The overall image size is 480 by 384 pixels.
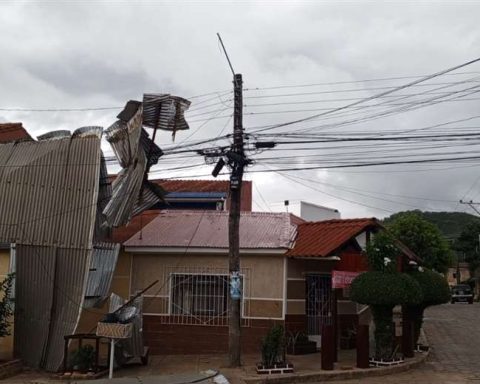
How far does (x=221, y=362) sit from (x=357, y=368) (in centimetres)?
315

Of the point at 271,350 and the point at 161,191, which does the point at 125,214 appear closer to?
the point at 161,191

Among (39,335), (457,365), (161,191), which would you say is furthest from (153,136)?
(457,365)

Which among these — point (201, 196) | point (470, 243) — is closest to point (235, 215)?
point (201, 196)

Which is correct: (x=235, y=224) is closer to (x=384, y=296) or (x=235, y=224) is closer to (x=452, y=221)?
(x=384, y=296)

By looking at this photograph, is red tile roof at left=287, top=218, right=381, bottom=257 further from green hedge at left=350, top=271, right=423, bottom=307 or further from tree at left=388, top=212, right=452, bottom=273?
tree at left=388, top=212, right=452, bottom=273

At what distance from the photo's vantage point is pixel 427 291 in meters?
16.1

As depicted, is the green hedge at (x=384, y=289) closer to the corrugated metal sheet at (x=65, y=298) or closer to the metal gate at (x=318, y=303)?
the metal gate at (x=318, y=303)

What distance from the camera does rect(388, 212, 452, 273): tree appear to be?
145 ft

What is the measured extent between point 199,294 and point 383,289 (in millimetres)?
5325

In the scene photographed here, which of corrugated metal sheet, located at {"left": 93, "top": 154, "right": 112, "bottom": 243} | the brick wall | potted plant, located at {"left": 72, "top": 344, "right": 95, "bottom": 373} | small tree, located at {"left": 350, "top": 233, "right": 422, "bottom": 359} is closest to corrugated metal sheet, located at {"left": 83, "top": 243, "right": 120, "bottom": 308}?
corrugated metal sheet, located at {"left": 93, "top": 154, "right": 112, "bottom": 243}

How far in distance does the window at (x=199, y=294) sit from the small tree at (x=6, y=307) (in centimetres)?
448

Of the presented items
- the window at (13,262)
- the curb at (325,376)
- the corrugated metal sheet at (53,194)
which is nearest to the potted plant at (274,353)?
the curb at (325,376)

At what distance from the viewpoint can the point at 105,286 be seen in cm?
1494

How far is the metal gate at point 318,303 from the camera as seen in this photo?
16.7 meters
